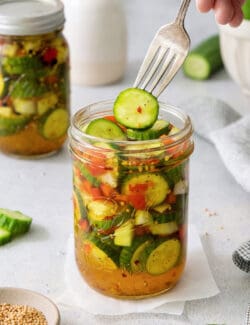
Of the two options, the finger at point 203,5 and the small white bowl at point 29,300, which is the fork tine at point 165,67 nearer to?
the finger at point 203,5

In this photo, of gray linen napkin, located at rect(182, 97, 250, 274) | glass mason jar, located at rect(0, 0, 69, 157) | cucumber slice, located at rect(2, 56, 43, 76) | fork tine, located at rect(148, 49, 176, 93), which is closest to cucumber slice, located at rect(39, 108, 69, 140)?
glass mason jar, located at rect(0, 0, 69, 157)

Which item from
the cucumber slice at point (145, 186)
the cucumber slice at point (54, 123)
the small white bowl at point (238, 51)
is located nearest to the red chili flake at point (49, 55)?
the cucumber slice at point (54, 123)

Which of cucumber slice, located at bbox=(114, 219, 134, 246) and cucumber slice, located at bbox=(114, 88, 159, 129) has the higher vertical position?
cucumber slice, located at bbox=(114, 88, 159, 129)

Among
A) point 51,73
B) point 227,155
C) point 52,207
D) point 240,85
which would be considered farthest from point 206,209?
point 240,85

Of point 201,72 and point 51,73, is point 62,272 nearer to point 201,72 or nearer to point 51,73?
point 51,73

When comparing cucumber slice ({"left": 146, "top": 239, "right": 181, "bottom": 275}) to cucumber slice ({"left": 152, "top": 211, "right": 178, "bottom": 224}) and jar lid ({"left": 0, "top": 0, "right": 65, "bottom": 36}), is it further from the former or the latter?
jar lid ({"left": 0, "top": 0, "right": 65, "bottom": 36})

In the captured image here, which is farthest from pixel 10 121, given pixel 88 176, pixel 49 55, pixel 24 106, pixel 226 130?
Answer: pixel 88 176

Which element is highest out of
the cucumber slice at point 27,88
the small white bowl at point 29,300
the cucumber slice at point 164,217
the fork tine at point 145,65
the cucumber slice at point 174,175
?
the fork tine at point 145,65
